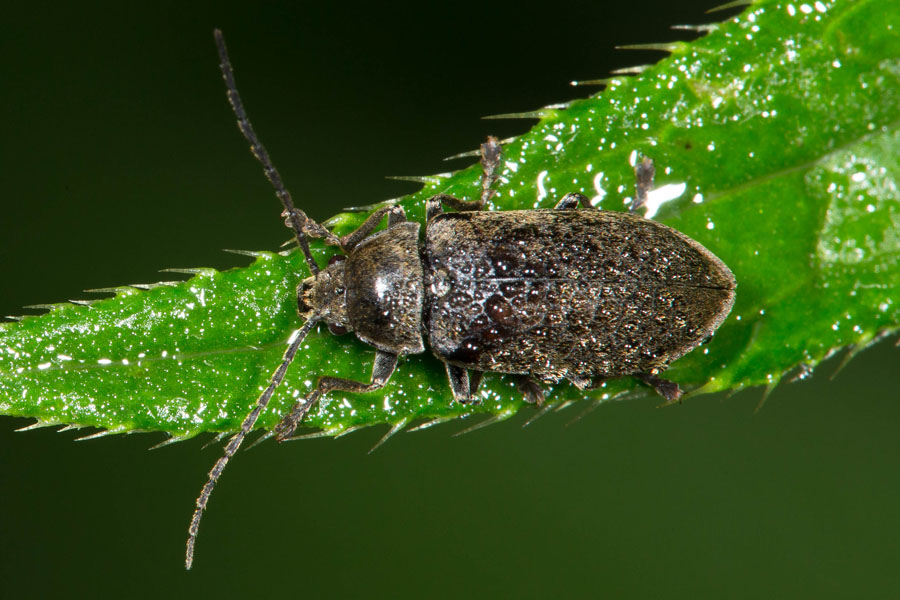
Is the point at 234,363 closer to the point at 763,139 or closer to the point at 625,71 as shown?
the point at 625,71

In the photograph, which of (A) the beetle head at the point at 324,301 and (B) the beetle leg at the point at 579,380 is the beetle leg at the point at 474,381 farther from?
(A) the beetle head at the point at 324,301

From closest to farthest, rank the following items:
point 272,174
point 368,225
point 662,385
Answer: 1. point 272,174
2. point 662,385
3. point 368,225

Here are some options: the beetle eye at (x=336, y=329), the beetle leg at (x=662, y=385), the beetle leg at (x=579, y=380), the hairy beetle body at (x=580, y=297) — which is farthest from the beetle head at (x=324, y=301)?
the beetle leg at (x=662, y=385)

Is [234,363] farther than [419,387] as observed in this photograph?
No

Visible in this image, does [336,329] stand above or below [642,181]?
below

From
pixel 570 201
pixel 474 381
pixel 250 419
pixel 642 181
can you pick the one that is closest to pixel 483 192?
pixel 570 201

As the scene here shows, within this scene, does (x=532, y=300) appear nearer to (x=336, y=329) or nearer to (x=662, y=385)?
(x=662, y=385)

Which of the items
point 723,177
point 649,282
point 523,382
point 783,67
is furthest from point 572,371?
point 783,67
